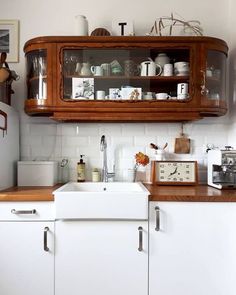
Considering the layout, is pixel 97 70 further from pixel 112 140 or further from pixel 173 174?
pixel 173 174

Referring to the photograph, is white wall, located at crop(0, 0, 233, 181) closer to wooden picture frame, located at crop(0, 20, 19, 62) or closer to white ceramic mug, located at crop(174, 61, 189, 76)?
wooden picture frame, located at crop(0, 20, 19, 62)

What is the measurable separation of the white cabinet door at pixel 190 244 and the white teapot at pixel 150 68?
0.87m

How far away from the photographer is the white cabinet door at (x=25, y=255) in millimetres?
1527

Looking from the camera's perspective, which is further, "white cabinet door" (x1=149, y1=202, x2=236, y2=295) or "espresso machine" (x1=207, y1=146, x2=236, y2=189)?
"espresso machine" (x1=207, y1=146, x2=236, y2=189)

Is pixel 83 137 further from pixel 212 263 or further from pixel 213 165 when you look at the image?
pixel 212 263

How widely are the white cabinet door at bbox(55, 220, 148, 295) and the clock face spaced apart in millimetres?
488

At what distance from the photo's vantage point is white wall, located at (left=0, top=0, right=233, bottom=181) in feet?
6.82

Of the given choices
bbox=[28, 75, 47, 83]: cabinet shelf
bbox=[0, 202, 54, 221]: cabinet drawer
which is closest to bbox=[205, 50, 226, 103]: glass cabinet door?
bbox=[28, 75, 47, 83]: cabinet shelf

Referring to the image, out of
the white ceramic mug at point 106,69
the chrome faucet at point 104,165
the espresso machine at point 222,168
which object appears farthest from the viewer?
the chrome faucet at point 104,165

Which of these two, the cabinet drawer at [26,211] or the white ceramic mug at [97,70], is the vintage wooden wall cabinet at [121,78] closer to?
the white ceramic mug at [97,70]

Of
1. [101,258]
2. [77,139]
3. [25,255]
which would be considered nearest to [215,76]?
[77,139]

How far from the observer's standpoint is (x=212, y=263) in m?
1.55

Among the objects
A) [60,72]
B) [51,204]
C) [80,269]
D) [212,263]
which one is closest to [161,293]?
[212,263]

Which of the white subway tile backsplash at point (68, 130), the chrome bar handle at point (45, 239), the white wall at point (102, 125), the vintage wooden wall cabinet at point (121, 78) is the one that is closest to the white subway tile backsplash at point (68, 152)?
the white wall at point (102, 125)
